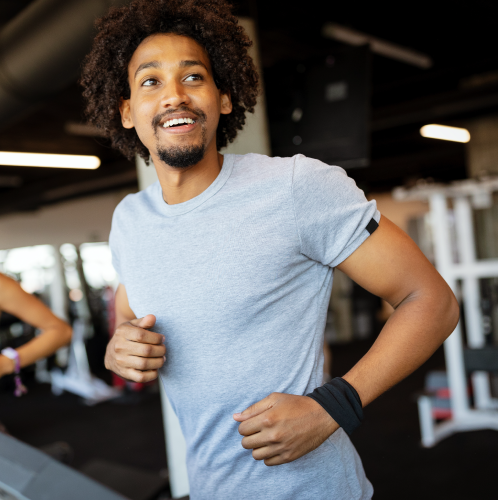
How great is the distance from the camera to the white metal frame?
3.48 metres

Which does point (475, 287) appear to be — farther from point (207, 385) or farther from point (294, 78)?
point (207, 385)

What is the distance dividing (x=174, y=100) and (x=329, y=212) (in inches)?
15.5

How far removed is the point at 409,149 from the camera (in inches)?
353

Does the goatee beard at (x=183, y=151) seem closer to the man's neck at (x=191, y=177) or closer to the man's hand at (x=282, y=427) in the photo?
the man's neck at (x=191, y=177)

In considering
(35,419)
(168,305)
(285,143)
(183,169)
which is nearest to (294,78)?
(285,143)

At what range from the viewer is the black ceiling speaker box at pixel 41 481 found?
2.17 feet

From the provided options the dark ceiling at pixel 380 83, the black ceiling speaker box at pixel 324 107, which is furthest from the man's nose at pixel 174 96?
the black ceiling speaker box at pixel 324 107

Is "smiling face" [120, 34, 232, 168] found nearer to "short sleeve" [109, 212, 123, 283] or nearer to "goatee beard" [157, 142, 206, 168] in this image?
"goatee beard" [157, 142, 206, 168]

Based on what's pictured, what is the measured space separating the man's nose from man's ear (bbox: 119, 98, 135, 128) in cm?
23

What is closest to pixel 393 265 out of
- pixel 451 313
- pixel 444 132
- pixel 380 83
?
pixel 451 313

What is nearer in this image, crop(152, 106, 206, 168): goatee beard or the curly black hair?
crop(152, 106, 206, 168): goatee beard

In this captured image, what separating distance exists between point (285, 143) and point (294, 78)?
1.22 feet

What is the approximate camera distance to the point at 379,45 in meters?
4.59

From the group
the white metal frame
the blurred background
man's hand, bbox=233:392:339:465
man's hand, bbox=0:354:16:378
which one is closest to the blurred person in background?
man's hand, bbox=0:354:16:378
